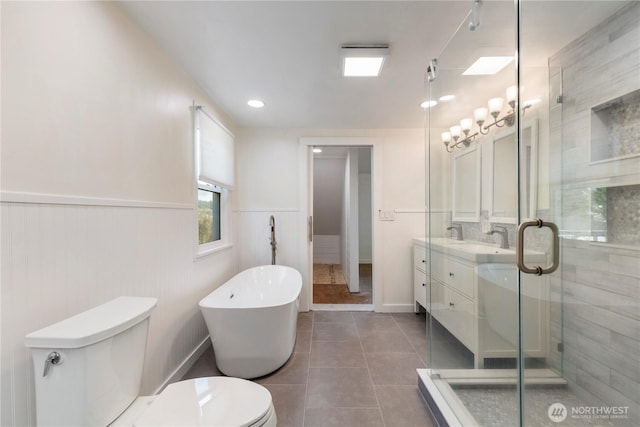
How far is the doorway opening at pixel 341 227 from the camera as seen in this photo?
13.0ft

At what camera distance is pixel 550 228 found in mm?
1293

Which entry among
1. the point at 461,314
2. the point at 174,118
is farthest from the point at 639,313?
the point at 174,118

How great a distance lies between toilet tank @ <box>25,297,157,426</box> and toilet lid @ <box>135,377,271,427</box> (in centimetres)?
14

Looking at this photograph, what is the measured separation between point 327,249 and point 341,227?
85 centimetres

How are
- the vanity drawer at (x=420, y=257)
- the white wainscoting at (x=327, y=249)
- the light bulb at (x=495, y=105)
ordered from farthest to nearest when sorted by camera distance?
the white wainscoting at (x=327, y=249)
the vanity drawer at (x=420, y=257)
the light bulb at (x=495, y=105)

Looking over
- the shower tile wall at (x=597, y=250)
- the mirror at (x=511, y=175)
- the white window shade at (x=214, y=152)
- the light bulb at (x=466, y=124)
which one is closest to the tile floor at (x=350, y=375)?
the shower tile wall at (x=597, y=250)

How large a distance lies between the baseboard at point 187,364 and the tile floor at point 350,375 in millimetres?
43

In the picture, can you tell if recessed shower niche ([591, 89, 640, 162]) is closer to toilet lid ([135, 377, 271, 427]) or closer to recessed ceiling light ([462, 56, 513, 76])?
recessed ceiling light ([462, 56, 513, 76])

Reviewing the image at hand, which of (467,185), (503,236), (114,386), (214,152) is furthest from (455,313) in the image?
(214,152)

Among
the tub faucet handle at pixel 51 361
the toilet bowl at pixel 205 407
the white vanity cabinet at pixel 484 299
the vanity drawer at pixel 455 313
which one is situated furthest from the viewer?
the vanity drawer at pixel 455 313

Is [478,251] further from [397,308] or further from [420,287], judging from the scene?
[397,308]

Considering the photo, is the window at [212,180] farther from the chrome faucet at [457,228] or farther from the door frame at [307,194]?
the chrome faucet at [457,228]

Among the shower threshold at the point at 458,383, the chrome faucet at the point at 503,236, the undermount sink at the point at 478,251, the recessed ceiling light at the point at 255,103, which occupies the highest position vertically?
the recessed ceiling light at the point at 255,103

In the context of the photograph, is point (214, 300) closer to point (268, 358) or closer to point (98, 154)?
point (268, 358)
